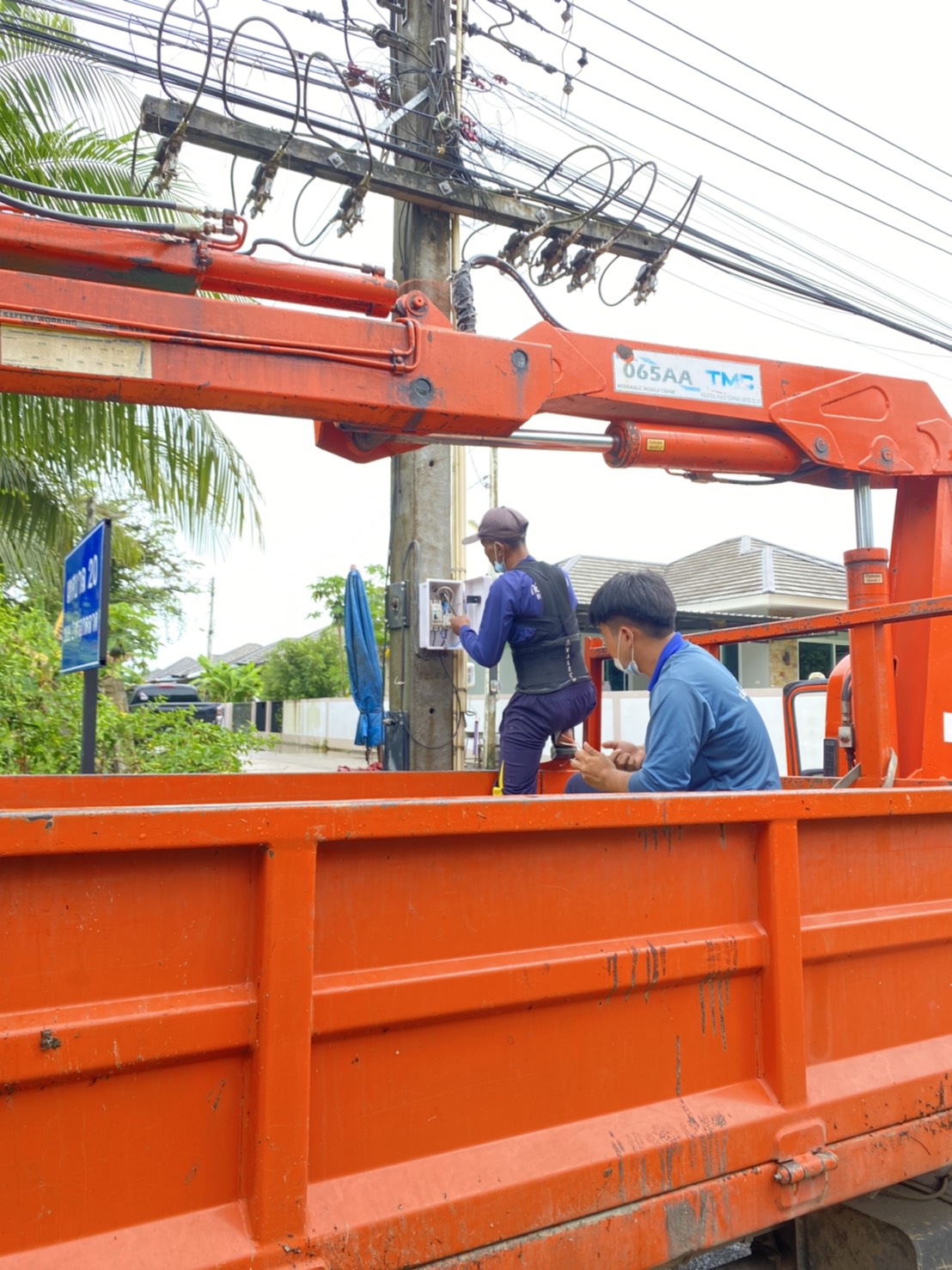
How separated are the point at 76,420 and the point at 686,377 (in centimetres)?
552

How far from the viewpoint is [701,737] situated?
2627 mm

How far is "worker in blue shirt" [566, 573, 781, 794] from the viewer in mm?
2582

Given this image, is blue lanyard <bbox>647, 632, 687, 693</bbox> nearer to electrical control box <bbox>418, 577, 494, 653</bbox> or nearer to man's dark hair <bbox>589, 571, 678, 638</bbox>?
man's dark hair <bbox>589, 571, 678, 638</bbox>

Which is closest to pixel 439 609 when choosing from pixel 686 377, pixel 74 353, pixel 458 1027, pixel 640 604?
pixel 686 377

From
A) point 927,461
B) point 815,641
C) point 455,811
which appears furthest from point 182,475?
point 815,641

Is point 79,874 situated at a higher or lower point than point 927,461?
lower

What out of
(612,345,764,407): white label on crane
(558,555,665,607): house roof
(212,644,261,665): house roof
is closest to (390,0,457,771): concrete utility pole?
(612,345,764,407): white label on crane

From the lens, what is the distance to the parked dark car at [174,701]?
818cm

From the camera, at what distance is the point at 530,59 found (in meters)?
8.53

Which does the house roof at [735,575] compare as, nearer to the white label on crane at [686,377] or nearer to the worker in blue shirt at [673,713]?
the white label on crane at [686,377]

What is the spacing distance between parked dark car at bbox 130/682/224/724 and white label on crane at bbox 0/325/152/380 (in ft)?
18.2

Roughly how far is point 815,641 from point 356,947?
19.2 metres

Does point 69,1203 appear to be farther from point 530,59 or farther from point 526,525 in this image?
point 530,59

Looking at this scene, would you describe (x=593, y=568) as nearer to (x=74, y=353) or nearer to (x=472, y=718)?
(x=472, y=718)
